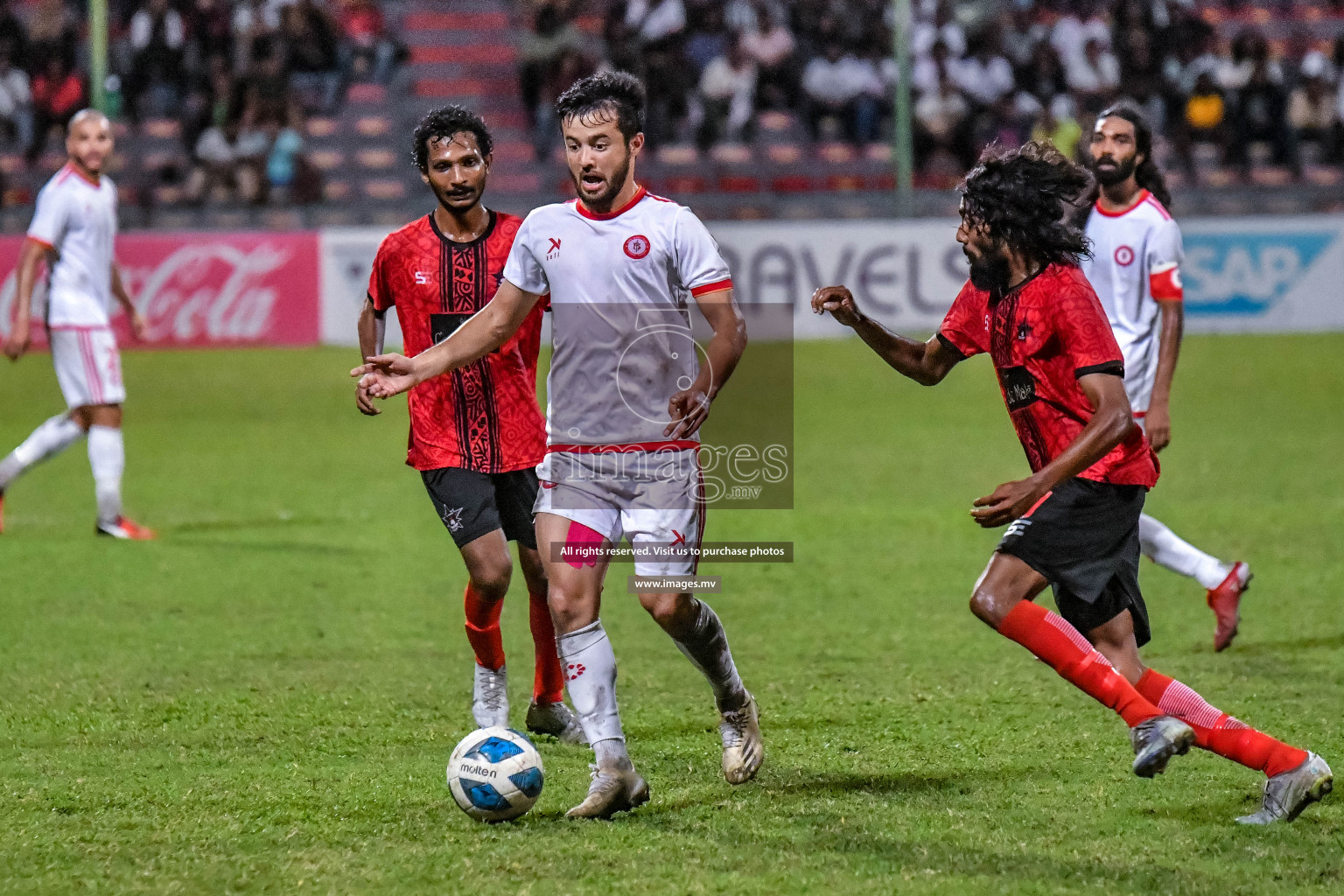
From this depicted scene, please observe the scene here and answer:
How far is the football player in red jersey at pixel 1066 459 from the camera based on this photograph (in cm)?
448

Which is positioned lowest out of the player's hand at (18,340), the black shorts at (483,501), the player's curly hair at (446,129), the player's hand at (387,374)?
the black shorts at (483,501)

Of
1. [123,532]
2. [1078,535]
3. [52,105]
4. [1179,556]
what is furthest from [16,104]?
[1078,535]

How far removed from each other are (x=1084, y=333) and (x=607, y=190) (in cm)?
138

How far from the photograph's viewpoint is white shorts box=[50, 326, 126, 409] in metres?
9.50

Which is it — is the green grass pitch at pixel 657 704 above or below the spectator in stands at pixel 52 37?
below

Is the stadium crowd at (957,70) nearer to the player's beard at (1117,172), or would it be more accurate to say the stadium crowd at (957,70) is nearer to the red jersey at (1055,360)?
the player's beard at (1117,172)

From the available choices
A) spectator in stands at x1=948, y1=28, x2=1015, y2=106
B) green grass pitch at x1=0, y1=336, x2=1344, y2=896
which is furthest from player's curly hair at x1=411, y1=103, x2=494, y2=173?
spectator in stands at x1=948, y1=28, x2=1015, y2=106

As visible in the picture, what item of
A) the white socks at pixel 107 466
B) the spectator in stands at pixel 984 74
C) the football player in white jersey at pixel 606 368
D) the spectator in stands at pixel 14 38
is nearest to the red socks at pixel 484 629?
the football player in white jersey at pixel 606 368

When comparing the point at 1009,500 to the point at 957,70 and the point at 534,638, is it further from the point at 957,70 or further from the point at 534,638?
the point at 957,70

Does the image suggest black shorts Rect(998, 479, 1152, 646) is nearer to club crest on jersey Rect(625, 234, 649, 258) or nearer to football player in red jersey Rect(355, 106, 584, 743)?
club crest on jersey Rect(625, 234, 649, 258)

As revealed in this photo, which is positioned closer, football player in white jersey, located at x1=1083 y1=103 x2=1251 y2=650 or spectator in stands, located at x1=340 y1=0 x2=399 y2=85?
football player in white jersey, located at x1=1083 y1=103 x2=1251 y2=650

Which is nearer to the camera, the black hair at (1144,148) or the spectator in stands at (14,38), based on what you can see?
the black hair at (1144,148)

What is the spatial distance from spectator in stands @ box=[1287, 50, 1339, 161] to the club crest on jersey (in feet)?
58.1

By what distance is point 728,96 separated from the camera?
2092cm
